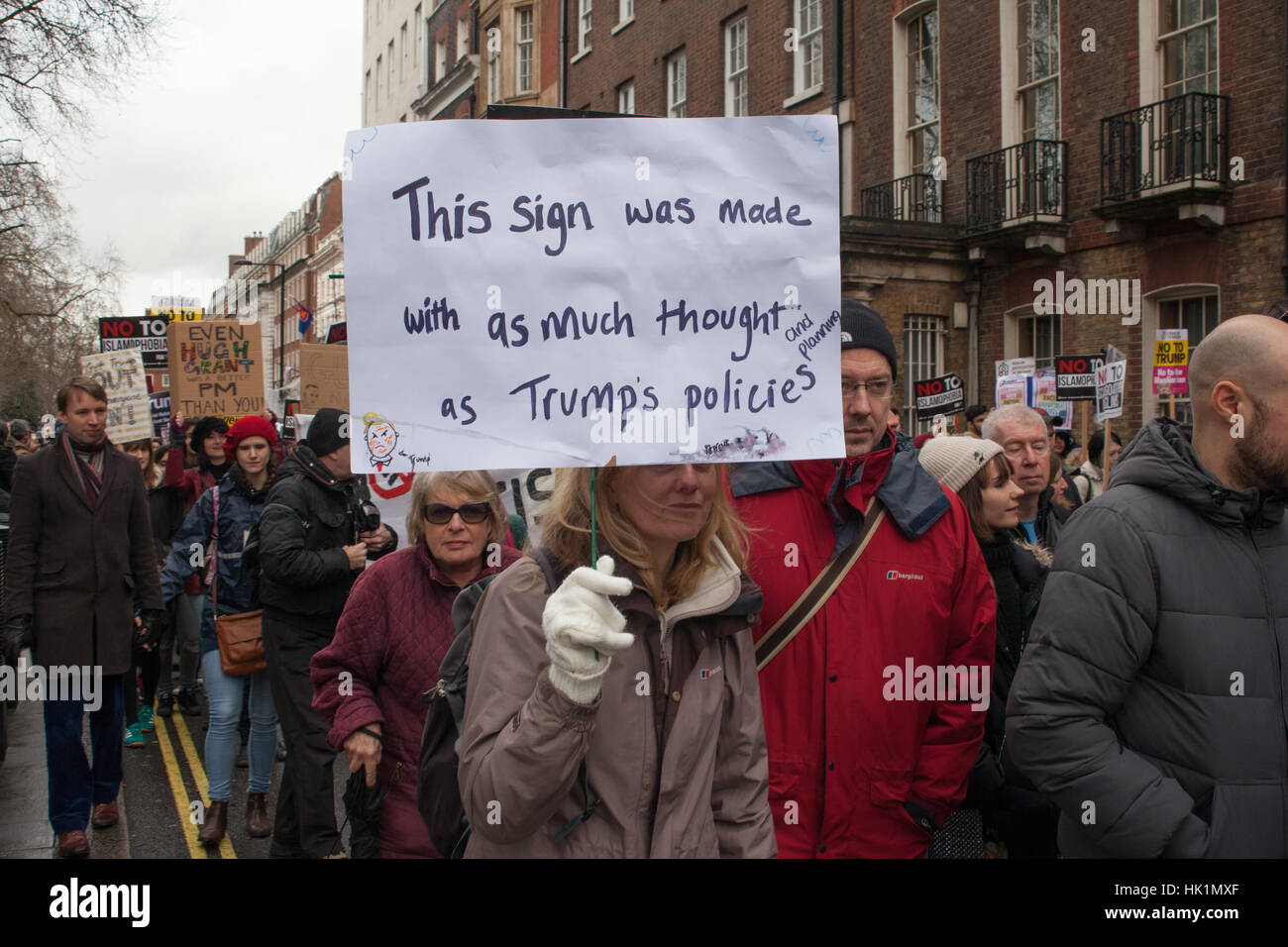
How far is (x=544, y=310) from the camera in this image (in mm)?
2303

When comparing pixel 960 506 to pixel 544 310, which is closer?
pixel 544 310

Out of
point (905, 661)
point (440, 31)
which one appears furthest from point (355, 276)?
point (440, 31)

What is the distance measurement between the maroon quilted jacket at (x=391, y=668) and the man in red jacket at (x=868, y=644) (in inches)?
46.0

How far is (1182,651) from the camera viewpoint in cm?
245

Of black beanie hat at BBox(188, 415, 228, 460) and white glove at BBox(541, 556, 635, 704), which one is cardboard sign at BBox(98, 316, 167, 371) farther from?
white glove at BBox(541, 556, 635, 704)

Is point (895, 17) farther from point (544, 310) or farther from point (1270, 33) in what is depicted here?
point (544, 310)

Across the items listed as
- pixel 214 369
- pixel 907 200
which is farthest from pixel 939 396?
pixel 907 200

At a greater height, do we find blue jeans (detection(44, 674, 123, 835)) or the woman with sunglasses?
the woman with sunglasses

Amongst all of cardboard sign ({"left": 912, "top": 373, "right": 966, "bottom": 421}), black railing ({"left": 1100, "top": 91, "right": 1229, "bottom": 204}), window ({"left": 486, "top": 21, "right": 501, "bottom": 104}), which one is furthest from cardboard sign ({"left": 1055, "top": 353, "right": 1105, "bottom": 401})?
window ({"left": 486, "top": 21, "right": 501, "bottom": 104})

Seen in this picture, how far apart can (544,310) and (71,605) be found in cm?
463

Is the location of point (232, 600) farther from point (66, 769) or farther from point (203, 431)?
point (203, 431)

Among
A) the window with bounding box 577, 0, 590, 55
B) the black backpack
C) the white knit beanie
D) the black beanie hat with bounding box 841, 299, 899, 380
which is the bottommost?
the black backpack

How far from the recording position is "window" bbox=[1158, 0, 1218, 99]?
47.7 feet

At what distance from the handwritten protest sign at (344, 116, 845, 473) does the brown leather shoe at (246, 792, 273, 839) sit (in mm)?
4512
